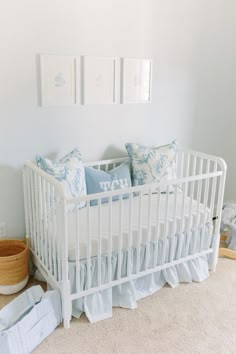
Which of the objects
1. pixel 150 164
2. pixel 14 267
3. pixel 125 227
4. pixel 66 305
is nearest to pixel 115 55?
pixel 150 164

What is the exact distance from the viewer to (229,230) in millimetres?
3137

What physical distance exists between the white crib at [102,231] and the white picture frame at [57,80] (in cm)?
50

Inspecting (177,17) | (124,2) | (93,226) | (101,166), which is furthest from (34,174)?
(177,17)

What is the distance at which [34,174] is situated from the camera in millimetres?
2289

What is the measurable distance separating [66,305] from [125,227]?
60 centimetres

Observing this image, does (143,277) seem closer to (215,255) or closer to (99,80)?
(215,255)

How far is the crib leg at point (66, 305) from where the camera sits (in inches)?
80.4

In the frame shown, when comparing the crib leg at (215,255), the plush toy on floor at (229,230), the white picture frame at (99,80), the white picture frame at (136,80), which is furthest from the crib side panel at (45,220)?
the plush toy on floor at (229,230)

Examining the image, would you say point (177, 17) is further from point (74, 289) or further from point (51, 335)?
point (51, 335)

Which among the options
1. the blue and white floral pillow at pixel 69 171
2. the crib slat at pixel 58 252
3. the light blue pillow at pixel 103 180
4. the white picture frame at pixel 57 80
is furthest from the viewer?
the light blue pillow at pixel 103 180

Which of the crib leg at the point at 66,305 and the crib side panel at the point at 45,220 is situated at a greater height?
the crib side panel at the point at 45,220

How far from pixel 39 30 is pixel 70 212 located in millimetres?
1229

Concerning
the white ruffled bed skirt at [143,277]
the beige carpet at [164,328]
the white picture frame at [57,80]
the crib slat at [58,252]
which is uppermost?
the white picture frame at [57,80]

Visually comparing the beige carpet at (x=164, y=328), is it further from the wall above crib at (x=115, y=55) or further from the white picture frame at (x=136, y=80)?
the white picture frame at (x=136, y=80)
